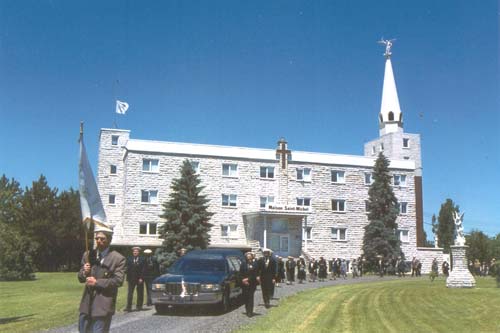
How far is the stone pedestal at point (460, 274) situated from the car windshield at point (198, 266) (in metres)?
15.3

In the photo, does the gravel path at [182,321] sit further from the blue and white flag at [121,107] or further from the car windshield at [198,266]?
the blue and white flag at [121,107]

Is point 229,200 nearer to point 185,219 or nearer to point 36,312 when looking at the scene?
point 185,219

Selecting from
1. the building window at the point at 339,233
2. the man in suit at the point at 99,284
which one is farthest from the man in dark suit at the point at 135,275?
the building window at the point at 339,233

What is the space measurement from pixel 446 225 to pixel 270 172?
48.0 metres

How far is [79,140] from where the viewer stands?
326 inches

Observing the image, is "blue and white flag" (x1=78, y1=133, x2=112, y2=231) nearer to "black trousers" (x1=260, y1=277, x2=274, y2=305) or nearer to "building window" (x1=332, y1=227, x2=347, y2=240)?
"black trousers" (x1=260, y1=277, x2=274, y2=305)

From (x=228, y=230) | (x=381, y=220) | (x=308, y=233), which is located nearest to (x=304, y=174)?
(x=308, y=233)

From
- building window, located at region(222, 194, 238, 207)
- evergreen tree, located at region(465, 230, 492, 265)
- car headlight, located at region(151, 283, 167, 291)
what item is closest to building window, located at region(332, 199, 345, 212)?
building window, located at region(222, 194, 238, 207)

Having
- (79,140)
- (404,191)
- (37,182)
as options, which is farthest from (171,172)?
(79,140)

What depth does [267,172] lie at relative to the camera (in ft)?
183

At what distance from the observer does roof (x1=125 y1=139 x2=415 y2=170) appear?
52.7m

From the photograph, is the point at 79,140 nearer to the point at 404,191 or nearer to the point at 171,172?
the point at 171,172

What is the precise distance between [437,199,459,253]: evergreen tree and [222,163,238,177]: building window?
48.2 m

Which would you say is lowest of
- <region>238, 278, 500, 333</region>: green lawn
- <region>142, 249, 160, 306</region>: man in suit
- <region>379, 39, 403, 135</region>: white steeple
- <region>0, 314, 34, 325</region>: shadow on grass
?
<region>0, 314, 34, 325</region>: shadow on grass
